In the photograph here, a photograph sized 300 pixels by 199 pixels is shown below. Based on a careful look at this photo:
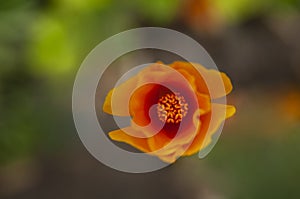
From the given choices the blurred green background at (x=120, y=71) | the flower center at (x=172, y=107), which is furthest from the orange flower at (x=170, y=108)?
the blurred green background at (x=120, y=71)

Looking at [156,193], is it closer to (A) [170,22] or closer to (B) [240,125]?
(A) [170,22]

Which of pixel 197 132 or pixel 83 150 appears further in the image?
pixel 83 150

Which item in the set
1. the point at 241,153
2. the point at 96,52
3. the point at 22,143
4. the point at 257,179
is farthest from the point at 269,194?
the point at 22,143

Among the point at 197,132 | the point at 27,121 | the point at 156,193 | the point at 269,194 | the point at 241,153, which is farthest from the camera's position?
the point at 156,193

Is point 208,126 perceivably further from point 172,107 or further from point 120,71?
point 120,71

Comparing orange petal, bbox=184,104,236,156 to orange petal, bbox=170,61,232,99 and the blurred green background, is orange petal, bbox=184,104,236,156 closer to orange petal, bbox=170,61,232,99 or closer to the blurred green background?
orange petal, bbox=170,61,232,99

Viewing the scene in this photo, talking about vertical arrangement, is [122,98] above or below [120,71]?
below

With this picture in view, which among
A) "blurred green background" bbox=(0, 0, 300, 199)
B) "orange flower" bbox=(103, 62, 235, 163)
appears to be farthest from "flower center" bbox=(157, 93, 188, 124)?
"blurred green background" bbox=(0, 0, 300, 199)

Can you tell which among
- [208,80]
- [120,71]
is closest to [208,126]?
[208,80]

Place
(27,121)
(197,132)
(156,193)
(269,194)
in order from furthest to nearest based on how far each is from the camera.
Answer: (156,193) → (27,121) → (269,194) → (197,132)
